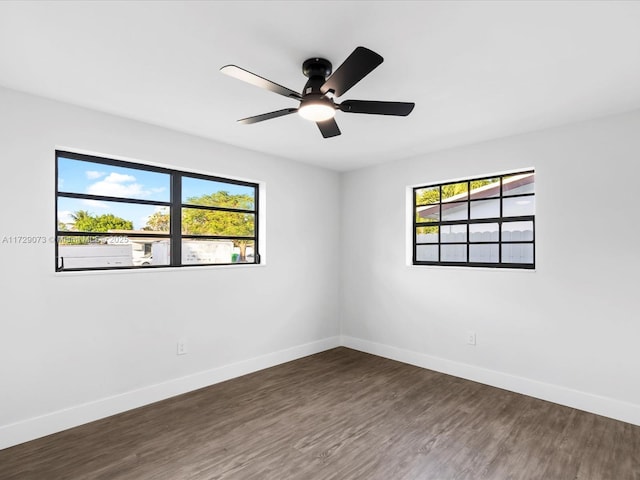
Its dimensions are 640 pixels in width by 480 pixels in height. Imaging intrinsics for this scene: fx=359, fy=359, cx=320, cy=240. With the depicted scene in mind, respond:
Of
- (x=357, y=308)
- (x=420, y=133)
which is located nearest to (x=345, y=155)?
(x=420, y=133)

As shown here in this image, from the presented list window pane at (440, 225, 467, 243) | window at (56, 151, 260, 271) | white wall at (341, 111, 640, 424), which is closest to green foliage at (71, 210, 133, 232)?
window at (56, 151, 260, 271)

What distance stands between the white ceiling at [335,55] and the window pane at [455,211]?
3.56 feet

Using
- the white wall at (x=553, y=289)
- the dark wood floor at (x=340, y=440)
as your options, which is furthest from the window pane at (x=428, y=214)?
the dark wood floor at (x=340, y=440)

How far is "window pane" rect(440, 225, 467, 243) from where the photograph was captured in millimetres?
4047

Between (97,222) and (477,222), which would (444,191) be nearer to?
(477,222)

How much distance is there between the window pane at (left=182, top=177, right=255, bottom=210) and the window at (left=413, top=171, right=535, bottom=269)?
6.75 ft

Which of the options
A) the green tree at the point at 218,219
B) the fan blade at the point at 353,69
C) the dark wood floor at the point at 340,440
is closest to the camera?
the fan blade at the point at 353,69

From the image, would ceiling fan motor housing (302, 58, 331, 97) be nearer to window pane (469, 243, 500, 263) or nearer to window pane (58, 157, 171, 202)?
window pane (58, 157, 171, 202)

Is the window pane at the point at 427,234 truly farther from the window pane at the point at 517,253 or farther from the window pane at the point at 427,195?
the window pane at the point at 517,253

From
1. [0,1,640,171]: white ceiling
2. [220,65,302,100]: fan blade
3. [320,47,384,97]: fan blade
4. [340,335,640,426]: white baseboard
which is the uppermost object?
[0,1,640,171]: white ceiling

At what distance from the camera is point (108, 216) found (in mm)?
3105

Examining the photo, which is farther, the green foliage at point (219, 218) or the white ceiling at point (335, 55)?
the green foliage at point (219, 218)

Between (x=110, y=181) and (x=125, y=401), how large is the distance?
189 cm

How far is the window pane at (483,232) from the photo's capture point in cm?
380
